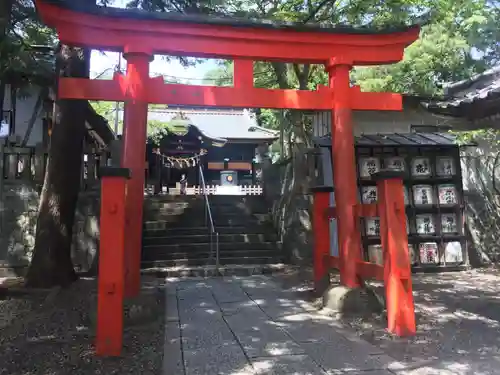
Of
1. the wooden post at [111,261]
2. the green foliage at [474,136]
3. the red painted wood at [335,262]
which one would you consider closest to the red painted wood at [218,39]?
the wooden post at [111,261]

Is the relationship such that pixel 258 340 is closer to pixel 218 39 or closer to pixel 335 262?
pixel 335 262

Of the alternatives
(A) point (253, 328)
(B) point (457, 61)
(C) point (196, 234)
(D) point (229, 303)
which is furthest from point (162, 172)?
(A) point (253, 328)

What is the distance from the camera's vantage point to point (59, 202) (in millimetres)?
7875

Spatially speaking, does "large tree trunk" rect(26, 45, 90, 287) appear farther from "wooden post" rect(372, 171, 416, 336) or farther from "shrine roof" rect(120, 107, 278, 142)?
"shrine roof" rect(120, 107, 278, 142)

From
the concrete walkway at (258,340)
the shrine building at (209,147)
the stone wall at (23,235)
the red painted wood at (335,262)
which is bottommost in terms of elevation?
the concrete walkway at (258,340)

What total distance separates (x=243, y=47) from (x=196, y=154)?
54.3 ft

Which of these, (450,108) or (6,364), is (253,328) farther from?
(450,108)

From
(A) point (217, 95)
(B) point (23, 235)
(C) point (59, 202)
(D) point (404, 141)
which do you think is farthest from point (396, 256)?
(B) point (23, 235)

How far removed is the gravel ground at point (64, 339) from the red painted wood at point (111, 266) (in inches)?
10.8

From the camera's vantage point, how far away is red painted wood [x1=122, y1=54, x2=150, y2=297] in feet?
19.7

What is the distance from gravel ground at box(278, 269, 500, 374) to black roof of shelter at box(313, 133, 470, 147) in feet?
10.9

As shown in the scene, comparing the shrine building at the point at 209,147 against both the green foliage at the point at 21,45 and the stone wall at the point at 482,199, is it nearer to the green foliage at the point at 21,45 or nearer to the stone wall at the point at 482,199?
the green foliage at the point at 21,45

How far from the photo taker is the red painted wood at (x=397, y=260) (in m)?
5.38

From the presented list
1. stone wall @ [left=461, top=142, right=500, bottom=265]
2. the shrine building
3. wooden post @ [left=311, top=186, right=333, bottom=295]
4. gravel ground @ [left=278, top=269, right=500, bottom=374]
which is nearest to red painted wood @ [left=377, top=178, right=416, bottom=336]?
gravel ground @ [left=278, top=269, right=500, bottom=374]
